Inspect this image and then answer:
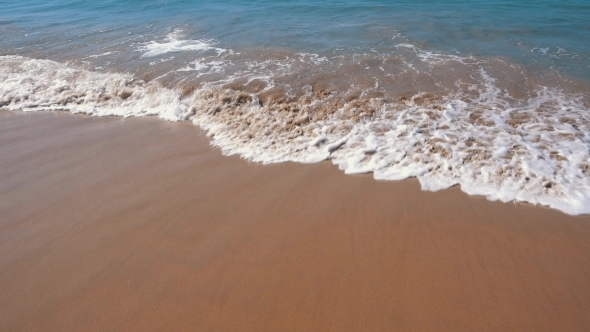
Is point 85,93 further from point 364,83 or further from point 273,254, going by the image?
point 273,254

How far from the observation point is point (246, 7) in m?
13.0

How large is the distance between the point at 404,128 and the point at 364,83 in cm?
182

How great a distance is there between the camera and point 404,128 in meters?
5.12

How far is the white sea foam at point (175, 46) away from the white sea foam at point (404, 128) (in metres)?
1.90

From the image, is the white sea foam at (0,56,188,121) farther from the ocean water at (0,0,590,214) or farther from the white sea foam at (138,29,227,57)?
the white sea foam at (138,29,227,57)

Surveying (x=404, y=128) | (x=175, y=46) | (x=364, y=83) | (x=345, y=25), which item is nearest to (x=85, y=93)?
(x=175, y=46)

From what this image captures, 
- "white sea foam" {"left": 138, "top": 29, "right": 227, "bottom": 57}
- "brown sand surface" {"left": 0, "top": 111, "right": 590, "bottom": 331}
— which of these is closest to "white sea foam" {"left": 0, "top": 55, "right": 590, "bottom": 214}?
"brown sand surface" {"left": 0, "top": 111, "right": 590, "bottom": 331}

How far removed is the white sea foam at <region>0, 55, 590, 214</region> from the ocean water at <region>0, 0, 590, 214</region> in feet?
0.08

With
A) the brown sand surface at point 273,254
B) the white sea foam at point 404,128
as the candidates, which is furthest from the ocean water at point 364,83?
the brown sand surface at point 273,254

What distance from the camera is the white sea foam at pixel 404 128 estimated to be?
4.09 meters

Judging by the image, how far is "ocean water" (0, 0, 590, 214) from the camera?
4.45 m

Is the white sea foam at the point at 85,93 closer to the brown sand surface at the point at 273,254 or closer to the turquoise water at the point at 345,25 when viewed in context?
the brown sand surface at the point at 273,254

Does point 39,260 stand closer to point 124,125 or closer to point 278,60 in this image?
point 124,125

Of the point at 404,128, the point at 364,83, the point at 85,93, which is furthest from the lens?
the point at 85,93
